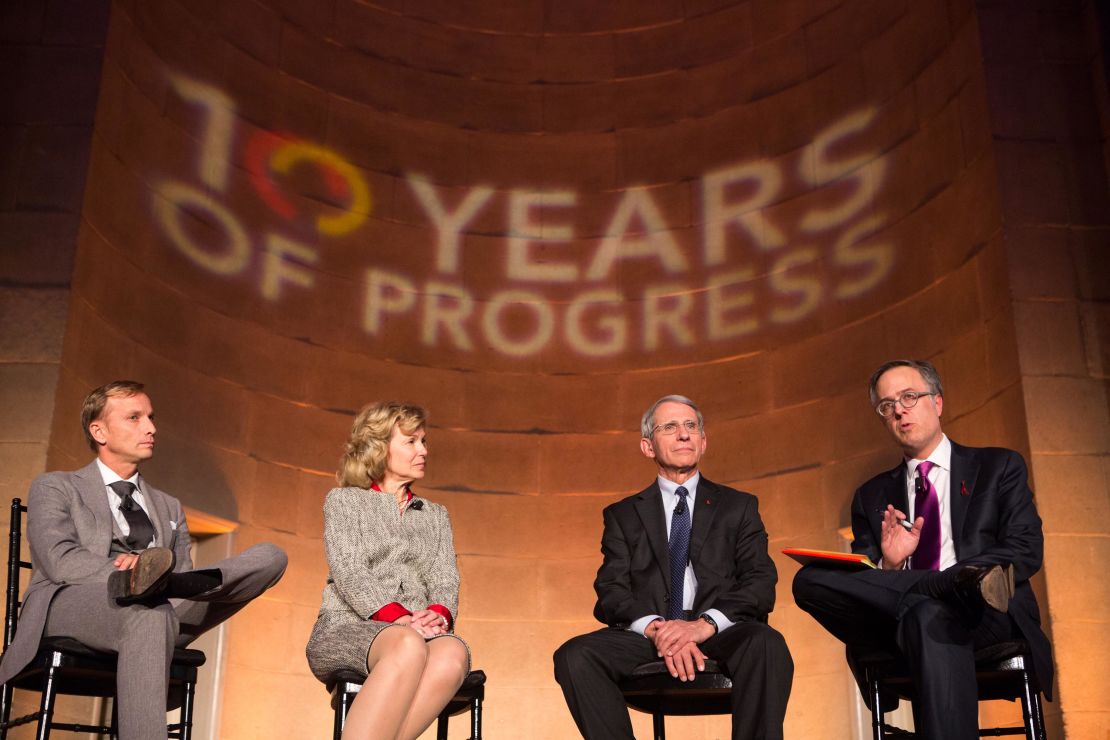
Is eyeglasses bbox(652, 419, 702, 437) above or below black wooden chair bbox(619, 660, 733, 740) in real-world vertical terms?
above

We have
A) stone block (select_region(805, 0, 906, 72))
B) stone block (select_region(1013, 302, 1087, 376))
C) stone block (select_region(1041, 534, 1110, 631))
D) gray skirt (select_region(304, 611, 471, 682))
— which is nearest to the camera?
gray skirt (select_region(304, 611, 471, 682))

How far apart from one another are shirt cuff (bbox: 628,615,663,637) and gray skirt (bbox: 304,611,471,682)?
1.53 feet

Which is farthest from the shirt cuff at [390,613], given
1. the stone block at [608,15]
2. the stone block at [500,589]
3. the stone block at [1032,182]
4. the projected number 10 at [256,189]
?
the stone block at [608,15]

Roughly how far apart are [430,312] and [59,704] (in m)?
2.46

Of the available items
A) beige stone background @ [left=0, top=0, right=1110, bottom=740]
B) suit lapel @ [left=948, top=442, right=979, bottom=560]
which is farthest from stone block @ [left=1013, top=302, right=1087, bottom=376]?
suit lapel @ [left=948, top=442, right=979, bottom=560]

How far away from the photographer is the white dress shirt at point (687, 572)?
10.7 feet

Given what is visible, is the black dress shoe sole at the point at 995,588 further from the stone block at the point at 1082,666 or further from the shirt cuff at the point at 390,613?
the stone block at the point at 1082,666

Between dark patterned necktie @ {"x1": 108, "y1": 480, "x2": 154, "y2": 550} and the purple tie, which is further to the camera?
dark patterned necktie @ {"x1": 108, "y1": 480, "x2": 154, "y2": 550}

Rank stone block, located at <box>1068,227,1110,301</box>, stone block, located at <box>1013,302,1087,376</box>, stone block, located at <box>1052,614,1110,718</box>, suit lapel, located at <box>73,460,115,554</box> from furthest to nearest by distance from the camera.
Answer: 1. stone block, located at <box>1068,227,1110,301</box>
2. stone block, located at <box>1013,302,1087,376</box>
3. stone block, located at <box>1052,614,1110,718</box>
4. suit lapel, located at <box>73,460,115,554</box>

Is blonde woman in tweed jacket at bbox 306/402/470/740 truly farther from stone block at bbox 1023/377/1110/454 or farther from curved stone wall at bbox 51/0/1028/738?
stone block at bbox 1023/377/1110/454

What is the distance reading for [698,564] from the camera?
3477 mm

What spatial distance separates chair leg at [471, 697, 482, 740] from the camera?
10.6ft

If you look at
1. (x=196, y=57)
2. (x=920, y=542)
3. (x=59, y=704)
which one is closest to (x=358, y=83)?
(x=196, y=57)

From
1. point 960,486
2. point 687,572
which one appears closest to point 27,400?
point 687,572
